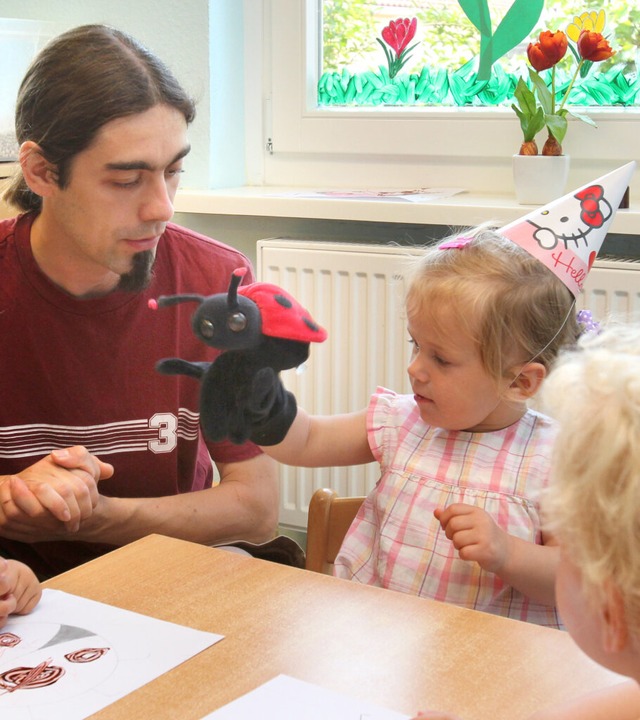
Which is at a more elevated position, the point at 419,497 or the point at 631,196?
the point at 631,196

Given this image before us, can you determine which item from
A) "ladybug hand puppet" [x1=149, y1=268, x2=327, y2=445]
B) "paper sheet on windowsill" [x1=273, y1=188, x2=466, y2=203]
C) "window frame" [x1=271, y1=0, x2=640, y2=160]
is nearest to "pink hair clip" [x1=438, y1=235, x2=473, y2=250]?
"ladybug hand puppet" [x1=149, y1=268, x2=327, y2=445]

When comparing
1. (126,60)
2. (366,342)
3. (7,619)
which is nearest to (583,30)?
(366,342)

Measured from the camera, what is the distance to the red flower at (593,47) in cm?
174

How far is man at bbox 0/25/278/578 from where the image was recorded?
127 centimetres

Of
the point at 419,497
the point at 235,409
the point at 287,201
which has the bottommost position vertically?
the point at 419,497

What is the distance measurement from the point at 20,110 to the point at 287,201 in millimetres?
743

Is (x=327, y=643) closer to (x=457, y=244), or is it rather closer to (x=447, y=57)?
(x=457, y=244)

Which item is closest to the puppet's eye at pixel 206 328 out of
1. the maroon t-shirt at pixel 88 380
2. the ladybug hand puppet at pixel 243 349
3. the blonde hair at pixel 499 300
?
the ladybug hand puppet at pixel 243 349

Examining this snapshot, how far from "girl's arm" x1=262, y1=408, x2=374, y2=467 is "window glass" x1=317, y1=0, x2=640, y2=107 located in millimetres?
954

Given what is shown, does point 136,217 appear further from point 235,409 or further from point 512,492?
point 512,492

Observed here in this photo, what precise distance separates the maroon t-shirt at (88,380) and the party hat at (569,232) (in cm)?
46

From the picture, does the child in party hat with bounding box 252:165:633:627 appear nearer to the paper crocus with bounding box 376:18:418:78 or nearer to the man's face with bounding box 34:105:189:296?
the man's face with bounding box 34:105:189:296

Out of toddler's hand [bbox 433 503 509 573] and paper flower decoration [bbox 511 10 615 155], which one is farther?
paper flower decoration [bbox 511 10 615 155]

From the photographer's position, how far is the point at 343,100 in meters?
2.19
